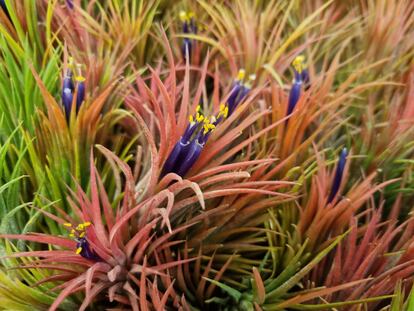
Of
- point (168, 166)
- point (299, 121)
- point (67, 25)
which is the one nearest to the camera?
point (168, 166)

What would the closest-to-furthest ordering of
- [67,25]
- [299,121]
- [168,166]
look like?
[168,166], [299,121], [67,25]

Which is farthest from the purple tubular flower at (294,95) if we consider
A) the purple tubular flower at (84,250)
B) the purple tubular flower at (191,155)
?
the purple tubular flower at (84,250)

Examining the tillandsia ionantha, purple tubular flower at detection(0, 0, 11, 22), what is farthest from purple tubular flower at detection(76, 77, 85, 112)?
purple tubular flower at detection(0, 0, 11, 22)

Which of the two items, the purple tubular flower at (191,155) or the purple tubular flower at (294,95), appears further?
the purple tubular flower at (294,95)

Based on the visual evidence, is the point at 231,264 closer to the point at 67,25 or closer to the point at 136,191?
the point at 136,191

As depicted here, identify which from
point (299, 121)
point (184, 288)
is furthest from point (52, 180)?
point (299, 121)

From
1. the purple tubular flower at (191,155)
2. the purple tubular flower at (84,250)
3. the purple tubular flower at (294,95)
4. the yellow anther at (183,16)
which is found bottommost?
the purple tubular flower at (84,250)

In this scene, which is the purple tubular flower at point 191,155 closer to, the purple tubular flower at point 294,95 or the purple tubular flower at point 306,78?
the purple tubular flower at point 294,95

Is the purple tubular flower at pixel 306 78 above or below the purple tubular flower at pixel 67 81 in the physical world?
below
